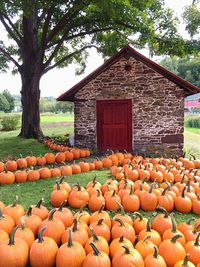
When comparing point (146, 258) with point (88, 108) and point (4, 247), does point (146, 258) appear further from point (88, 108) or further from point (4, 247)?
point (88, 108)

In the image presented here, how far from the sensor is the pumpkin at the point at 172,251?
3832 millimetres

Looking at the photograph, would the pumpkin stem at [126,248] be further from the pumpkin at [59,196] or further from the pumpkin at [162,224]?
the pumpkin at [59,196]

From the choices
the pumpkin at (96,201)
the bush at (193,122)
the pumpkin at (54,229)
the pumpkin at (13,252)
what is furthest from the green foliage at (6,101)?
the pumpkin at (13,252)

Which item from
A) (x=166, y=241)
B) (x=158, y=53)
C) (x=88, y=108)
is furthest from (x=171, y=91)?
(x=166, y=241)

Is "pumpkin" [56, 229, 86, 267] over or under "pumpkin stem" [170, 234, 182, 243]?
under

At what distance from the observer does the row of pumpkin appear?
12.0 ft

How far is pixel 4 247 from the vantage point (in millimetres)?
3738

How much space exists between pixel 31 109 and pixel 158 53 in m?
7.58

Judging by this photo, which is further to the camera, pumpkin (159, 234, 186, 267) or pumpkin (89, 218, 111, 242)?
pumpkin (89, 218, 111, 242)

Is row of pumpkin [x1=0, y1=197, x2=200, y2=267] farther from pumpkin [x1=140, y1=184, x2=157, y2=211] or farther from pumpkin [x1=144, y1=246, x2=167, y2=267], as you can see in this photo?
pumpkin [x1=140, y1=184, x2=157, y2=211]

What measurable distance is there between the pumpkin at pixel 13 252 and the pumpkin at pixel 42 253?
9 cm

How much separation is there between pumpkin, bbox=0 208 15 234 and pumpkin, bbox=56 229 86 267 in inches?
40.0

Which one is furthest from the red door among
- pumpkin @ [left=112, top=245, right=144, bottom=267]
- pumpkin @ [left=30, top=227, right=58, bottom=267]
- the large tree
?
pumpkin @ [left=112, top=245, right=144, bottom=267]

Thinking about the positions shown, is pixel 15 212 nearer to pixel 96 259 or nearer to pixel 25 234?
pixel 25 234
